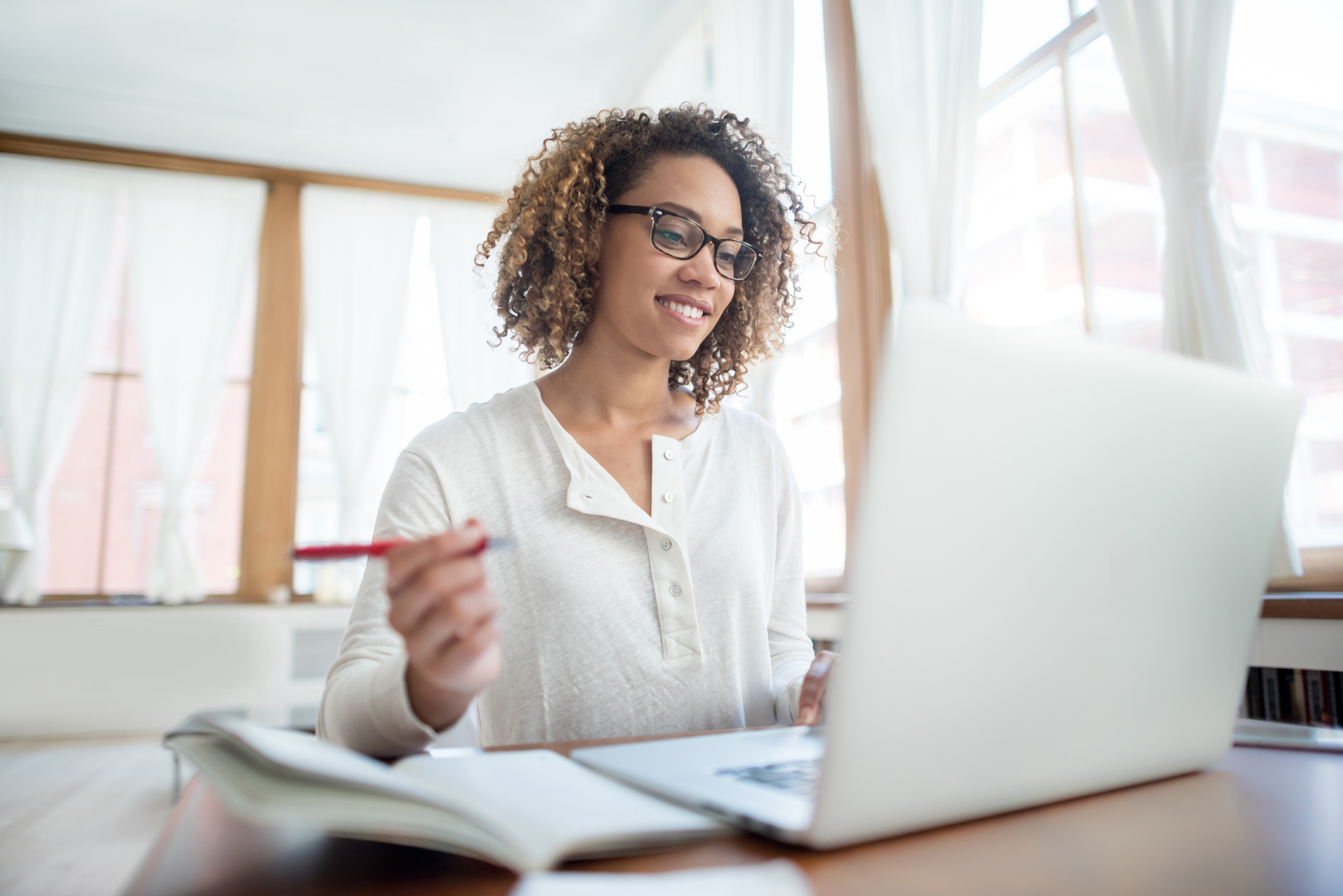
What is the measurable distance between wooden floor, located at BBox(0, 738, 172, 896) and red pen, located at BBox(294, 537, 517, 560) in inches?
49.7

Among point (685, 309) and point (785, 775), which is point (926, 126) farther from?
point (785, 775)

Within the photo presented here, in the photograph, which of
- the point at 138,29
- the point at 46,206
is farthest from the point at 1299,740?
the point at 46,206

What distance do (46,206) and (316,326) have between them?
1657 millimetres

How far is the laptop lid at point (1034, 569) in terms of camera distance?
0.39m

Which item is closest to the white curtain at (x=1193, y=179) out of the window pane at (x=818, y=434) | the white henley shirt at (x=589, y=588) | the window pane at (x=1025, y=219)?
the window pane at (x=1025, y=219)

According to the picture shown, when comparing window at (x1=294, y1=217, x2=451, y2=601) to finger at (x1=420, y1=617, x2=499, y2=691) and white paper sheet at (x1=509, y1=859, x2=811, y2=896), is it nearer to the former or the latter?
finger at (x1=420, y1=617, x2=499, y2=691)

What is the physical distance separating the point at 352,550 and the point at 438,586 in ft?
0.21

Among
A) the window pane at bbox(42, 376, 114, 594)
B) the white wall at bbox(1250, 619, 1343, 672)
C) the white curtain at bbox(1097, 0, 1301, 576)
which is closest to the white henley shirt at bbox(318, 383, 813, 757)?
the white wall at bbox(1250, 619, 1343, 672)

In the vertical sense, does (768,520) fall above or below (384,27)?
below

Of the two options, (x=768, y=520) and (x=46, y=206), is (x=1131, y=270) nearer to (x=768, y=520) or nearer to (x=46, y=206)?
(x=768, y=520)

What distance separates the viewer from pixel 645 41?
4281mm

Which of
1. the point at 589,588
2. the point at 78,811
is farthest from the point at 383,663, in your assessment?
the point at 78,811

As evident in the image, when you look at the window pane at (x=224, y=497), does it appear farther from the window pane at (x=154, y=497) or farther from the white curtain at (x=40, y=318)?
the white curtain at (x=40, y=318)

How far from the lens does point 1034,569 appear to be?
1.49 ft
